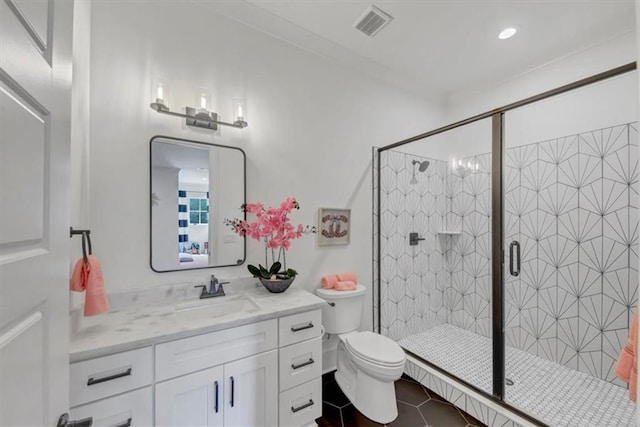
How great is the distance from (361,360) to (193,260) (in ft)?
4.25

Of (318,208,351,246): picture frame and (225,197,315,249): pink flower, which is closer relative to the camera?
(225,197,315,249): pink flower

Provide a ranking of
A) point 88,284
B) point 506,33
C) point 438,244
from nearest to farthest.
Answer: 1. point 88,284
2. point 506,33
3. point 438,244

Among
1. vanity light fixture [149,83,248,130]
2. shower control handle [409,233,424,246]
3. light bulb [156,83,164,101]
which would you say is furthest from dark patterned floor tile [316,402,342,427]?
light bulb [156,83,164,101]

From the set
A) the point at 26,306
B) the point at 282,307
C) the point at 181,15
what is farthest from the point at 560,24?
the point at 26,306

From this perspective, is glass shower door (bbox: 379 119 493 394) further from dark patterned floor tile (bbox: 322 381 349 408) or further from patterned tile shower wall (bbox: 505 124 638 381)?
A: dark patterned floor tile (bbox: 322 381 349 408)

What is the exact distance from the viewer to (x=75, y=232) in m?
1.05

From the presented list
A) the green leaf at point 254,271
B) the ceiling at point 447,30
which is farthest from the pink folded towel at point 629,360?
the ceiling at point 447,30

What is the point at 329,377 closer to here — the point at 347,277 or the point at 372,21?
the point at 347,277

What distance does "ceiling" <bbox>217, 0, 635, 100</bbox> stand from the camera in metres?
1.85

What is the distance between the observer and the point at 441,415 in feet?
5.90

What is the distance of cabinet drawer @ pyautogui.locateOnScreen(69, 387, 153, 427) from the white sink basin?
463 millimetres

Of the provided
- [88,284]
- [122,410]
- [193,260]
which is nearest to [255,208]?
[193,260]

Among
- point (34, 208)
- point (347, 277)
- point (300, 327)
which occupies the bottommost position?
point (300, 327)

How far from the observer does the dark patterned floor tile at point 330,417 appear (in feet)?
5.56
